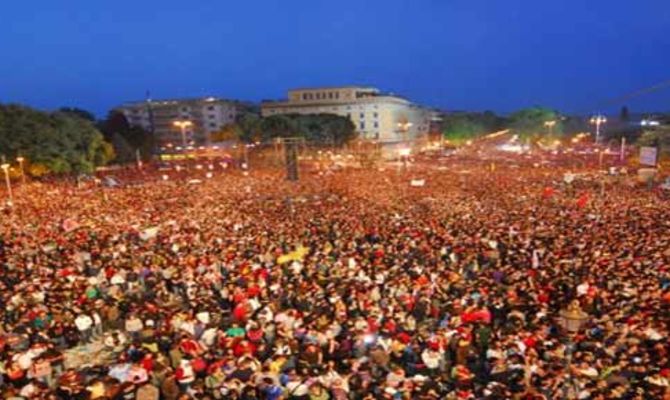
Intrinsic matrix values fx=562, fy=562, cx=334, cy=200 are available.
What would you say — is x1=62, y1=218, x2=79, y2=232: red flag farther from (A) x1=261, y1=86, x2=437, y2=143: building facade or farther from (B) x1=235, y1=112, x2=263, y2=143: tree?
(A) x1=261, y1=86, x2=437, y2=143: building facade

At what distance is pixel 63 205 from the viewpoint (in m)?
28.2

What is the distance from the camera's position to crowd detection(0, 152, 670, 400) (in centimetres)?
875

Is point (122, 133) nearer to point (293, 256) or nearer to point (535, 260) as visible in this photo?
point (293, 256)

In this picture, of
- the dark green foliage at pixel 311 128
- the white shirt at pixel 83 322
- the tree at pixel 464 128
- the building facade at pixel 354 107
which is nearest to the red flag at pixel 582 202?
the white shirt at pixel 83 322

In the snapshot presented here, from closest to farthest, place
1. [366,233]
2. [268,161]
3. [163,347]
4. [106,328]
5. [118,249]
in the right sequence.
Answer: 1. [163,347]
2. [106,328]
3. [118,249]
4. [366,233]
5. [268,161]

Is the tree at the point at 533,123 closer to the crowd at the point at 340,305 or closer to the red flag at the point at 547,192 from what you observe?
the red flag at the point at 547,192

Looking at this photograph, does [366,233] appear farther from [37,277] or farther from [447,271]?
[37,277]

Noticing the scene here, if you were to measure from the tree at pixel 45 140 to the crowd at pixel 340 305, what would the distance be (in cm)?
2340

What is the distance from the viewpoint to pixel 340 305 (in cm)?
1155

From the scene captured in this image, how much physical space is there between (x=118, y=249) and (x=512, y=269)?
12000 millimetres

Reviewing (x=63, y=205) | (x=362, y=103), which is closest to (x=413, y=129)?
(x=362, y=103)

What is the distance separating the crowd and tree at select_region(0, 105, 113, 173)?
23.4 m

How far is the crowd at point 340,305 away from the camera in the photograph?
8750mm

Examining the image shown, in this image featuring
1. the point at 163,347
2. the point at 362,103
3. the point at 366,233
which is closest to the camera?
the point at 163,347
